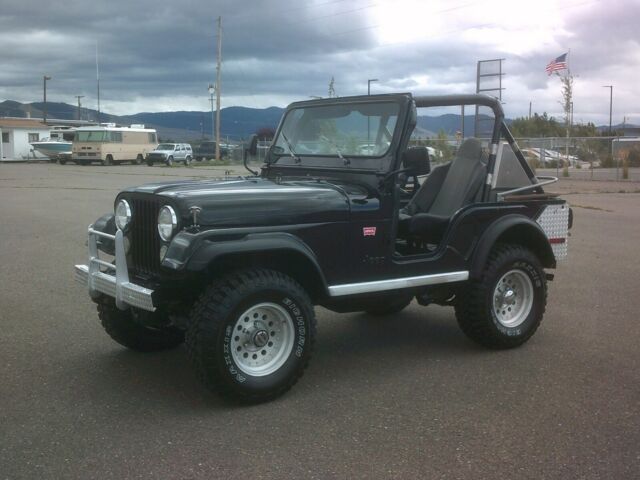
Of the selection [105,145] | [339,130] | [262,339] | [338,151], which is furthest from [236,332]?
[105,145]

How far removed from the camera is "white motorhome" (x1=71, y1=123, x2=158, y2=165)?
43406mm

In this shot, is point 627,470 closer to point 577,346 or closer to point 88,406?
point 577,346

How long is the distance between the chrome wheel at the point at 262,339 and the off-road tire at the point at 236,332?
0.06 ft

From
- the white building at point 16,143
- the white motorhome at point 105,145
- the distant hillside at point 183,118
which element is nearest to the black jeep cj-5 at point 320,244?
the white motorhome at point 105,145

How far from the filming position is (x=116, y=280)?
4355 millimetres

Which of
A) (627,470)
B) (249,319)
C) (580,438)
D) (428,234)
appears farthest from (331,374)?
(627,470)

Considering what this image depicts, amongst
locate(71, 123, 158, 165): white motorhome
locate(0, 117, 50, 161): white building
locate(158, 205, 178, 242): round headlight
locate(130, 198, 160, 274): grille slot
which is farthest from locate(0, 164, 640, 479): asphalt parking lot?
locate(0, 117, 50, 161): white building

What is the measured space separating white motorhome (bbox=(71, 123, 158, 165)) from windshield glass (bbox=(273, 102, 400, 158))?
131 feet

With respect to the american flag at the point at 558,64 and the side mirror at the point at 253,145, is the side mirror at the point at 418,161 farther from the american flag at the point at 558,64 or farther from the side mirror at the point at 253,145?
the american flag at the point at 558,64

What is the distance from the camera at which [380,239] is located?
16.0 feet

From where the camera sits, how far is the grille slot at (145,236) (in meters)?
4.39

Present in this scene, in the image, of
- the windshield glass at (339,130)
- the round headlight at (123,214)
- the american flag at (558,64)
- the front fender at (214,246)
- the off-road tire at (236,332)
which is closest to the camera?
the front fender at (214,246)

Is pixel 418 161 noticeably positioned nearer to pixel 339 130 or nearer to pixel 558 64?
pixel 339 130

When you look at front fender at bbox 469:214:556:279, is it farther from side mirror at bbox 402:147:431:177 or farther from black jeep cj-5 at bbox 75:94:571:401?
side mirror at bbox 402:147:431:177
